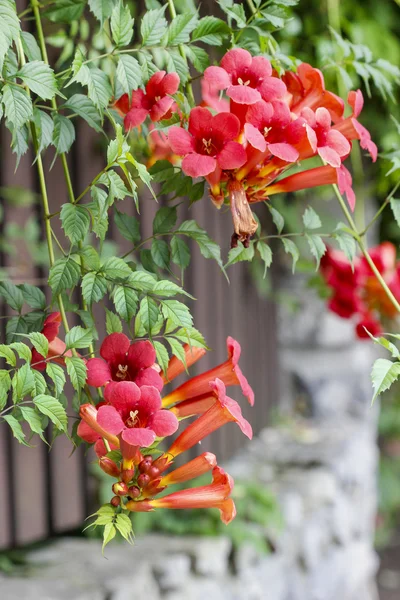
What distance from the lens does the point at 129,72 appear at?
0.69 metres

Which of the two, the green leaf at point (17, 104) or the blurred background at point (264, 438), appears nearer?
the green leaf at point (17, 104)

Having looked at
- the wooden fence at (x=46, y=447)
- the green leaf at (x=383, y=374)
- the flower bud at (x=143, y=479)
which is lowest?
the wooden fence at (x=46, y=447)

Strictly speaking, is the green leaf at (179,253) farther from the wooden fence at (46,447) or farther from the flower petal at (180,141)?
the wooden fence at (46,447)

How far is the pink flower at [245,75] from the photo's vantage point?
27.9 inches

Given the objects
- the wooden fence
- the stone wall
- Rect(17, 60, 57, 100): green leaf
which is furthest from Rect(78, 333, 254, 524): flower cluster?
the stone wall

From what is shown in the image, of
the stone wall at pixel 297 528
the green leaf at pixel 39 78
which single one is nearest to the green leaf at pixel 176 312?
the green leaf at pixel 39 78

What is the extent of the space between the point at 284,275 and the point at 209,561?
1.55m

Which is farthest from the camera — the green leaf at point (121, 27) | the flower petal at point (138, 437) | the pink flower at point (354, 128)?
the pink flower at point (354, 128)

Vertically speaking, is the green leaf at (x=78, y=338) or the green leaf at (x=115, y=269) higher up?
the green leaf at (x=115, y=269)

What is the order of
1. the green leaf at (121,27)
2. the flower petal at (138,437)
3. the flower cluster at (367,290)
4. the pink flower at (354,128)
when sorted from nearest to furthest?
the flower petal at (138,437) < the green leaf at (121,27) < the pink flower at (354,128) < the flower cluster at (367,290)

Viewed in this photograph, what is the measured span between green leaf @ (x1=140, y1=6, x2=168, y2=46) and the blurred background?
12 centimetres

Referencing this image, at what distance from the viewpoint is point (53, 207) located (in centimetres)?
199

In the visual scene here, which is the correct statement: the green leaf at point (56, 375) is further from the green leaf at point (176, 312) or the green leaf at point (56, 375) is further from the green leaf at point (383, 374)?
the green leaf at point (383, 374)

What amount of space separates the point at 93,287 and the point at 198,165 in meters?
0.15
